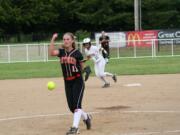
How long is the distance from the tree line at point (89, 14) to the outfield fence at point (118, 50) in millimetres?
18060

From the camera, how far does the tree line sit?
5978 cm

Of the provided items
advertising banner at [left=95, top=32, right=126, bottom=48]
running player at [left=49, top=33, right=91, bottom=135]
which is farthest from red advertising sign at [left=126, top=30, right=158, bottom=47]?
running player at [left=49, top=33, right=91, bottom=135]

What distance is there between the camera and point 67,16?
2501 inches

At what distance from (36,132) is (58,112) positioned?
9.49 ft

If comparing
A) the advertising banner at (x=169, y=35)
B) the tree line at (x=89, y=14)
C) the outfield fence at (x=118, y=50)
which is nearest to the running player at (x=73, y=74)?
the outfield fence at (x=118, y=50)

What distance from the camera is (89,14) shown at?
198 ft

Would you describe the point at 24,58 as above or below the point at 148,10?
below

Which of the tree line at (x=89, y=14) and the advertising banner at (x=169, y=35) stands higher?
the tree line at (x=89, y=14)

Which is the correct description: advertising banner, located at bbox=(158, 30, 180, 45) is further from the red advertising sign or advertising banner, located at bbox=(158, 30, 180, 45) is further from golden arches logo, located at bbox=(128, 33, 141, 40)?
golden arches logo, located at bbox=(128, 33, 141, 40)

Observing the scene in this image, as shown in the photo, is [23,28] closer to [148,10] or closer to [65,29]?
[65,29]

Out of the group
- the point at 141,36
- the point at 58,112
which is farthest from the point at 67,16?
the point at 58,112

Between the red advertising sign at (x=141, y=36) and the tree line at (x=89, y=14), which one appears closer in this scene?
the red advertising sign at (x=141, y=36)

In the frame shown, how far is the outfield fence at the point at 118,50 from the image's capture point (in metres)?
39.6

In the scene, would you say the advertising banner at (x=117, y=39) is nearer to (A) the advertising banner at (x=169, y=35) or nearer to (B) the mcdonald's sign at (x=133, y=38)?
(B) the mcdonald's sign at (x=133, y=38)
